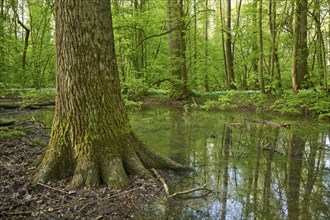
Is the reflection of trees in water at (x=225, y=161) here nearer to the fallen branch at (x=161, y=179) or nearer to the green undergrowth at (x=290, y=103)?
the fallen branch at (x=161, y=179)

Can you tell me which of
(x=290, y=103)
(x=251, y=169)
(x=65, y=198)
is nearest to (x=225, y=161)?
(x=251, y=169)

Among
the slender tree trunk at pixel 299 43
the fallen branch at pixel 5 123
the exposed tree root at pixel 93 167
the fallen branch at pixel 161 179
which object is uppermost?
the slender tree trunk at pixel 299 43

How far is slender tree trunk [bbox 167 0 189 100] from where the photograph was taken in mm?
15539

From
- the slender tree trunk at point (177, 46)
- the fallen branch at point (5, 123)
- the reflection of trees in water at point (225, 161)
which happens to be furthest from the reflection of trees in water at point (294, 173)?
the slender tree trunk at point (177, 46)

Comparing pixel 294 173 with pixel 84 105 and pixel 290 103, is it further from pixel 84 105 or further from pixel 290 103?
pixel 290 103

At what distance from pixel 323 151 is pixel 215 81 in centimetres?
2360

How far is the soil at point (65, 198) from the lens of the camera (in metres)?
2.95

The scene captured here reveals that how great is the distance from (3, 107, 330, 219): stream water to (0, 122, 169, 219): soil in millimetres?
387

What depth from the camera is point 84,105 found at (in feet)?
12.4

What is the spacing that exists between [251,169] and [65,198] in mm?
3128

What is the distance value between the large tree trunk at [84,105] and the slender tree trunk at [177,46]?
12.0 meters

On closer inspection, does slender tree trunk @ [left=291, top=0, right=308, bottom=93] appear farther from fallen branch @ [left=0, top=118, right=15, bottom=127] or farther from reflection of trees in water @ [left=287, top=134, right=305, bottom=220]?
fallen branch @ [left=0, top=118, right=15, bottom=127]

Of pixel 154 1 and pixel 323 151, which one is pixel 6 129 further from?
pixel 154 1

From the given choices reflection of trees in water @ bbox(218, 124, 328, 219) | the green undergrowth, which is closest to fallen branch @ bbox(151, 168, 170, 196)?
reflection of trees in water @ bbox(218, 124, 328, 219)
